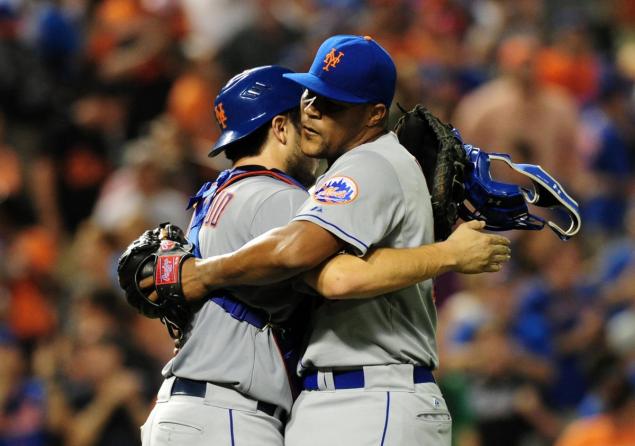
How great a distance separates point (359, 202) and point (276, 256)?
1.00 feet

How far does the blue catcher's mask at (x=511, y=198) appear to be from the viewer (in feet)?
12.5

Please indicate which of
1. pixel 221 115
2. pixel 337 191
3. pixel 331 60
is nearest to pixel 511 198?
pixel 337 191

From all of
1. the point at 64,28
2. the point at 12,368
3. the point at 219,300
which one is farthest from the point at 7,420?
the point at 219,300

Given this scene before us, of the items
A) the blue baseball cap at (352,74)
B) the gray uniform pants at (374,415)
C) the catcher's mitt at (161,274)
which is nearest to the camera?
the gray uniform pants at (374,415)

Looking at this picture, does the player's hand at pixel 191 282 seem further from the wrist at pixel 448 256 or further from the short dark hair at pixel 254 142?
the wrist at pixel 448 256

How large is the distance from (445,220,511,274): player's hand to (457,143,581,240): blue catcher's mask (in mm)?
148

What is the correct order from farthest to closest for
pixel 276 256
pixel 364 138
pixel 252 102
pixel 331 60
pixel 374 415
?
pixel 252 102
pixel 364 138
pixel 331 60
pixel 374 415
pixel 276 256

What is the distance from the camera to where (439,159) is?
3770 millimetres

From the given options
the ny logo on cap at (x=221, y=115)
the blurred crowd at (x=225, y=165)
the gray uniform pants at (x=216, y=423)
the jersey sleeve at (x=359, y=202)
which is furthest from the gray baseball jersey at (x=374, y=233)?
the blurred crowd at (x=225, y=165)

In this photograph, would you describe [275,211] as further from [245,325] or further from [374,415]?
[374,415]

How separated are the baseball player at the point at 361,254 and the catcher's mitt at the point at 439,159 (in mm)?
69

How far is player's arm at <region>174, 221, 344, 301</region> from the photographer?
349 cm

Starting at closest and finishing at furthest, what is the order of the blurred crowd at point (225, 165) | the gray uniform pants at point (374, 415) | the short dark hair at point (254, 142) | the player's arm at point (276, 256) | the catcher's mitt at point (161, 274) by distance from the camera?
1. the player's arm at point (276, 256)
2. the gray uniform pants at point (374, 415)
3. the catcher's mitt at point (161, 274)
4. the short dark hair at point (254, 142)
5. the blurred crowd at point (225, 165)

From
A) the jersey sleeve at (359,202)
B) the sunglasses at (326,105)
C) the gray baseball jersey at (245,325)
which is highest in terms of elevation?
the sunglasses at (326,105)
